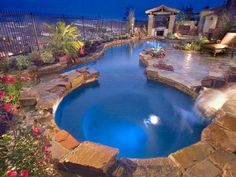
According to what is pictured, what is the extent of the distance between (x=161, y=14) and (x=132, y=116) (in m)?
16.7

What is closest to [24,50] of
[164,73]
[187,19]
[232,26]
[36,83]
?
[36,83]

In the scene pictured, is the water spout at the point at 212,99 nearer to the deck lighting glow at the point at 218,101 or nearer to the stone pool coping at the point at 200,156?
the deck lighting glow at the point at 218,101

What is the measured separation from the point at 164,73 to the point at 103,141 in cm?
487

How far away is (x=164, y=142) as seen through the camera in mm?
4797

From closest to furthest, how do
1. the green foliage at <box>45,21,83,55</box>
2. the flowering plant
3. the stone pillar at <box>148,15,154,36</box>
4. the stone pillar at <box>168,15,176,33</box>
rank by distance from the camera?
1. the flowering plant
2. the green foliage at <box>45,21,83,55</box>
3. the stone pillar at <box>168,15,176,33</box>
4. the stone pillar at <box>148,15,154,36</box>

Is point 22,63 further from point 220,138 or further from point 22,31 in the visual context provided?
point 220,138

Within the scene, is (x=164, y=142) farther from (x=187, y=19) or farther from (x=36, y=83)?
(x=187, y=19)

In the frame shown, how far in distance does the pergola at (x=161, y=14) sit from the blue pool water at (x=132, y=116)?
41.4 ft

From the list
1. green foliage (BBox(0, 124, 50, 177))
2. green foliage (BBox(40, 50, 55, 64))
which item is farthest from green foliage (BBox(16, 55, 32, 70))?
green foliage (BBox(0, 124, 50, 177))

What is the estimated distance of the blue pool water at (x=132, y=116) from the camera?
188 inches

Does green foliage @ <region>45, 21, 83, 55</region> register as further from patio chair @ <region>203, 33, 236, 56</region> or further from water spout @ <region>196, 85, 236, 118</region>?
patio chair @ <region>203, 33, 236, 56</region>

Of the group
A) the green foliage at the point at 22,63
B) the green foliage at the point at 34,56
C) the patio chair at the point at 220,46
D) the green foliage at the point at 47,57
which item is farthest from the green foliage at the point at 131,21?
the green foliage at the point at 22,63

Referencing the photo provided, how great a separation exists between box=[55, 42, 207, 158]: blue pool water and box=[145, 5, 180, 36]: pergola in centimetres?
1262

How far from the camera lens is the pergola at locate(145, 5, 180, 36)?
18938 millimetres
